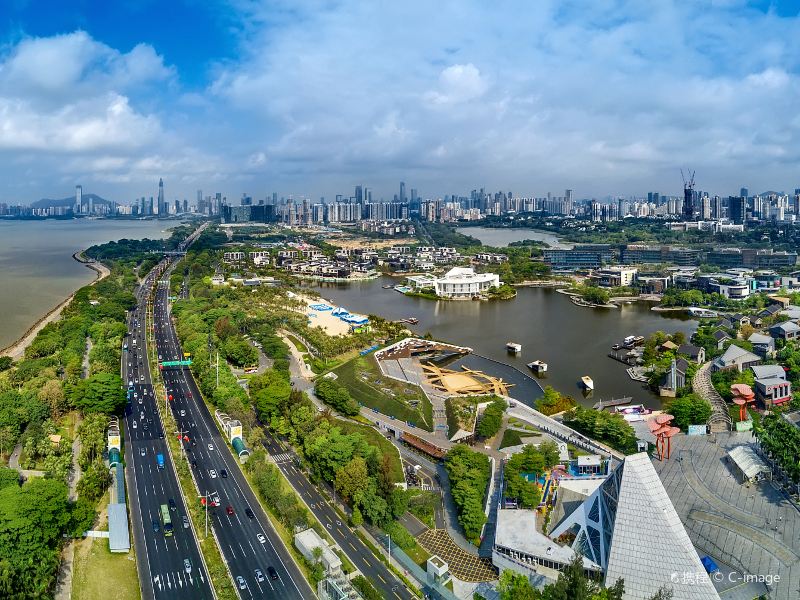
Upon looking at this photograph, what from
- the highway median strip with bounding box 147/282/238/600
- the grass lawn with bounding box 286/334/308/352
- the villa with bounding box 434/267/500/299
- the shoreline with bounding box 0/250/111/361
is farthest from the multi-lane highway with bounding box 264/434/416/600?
the villa with bounding box 434/267/500/299

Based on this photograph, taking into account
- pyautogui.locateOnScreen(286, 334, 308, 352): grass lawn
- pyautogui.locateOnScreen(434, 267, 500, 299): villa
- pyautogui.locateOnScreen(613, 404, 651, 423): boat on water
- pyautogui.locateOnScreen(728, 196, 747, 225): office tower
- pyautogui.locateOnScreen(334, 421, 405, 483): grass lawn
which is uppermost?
pyautogui.locateOnScreen(728, 196, 747, 225): office tower

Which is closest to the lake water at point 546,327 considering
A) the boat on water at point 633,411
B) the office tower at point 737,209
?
the boat on water at point 633,411

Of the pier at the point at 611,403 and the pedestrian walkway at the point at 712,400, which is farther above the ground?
the pedestrian walkway at the point at 712,400

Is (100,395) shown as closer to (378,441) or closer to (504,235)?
(378,441)

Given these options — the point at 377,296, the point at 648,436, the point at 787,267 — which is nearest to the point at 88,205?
the point at 377,296

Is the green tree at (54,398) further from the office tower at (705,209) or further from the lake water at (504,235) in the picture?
the office tower at (705,209)

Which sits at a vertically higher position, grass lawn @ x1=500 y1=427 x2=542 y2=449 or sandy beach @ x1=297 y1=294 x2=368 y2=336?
sandy beach @ x1=297 y1=294 x2=368 y2=336

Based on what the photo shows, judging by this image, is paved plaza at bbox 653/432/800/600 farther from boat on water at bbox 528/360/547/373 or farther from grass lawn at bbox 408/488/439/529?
boat on water at bbox 528/360/547/373
